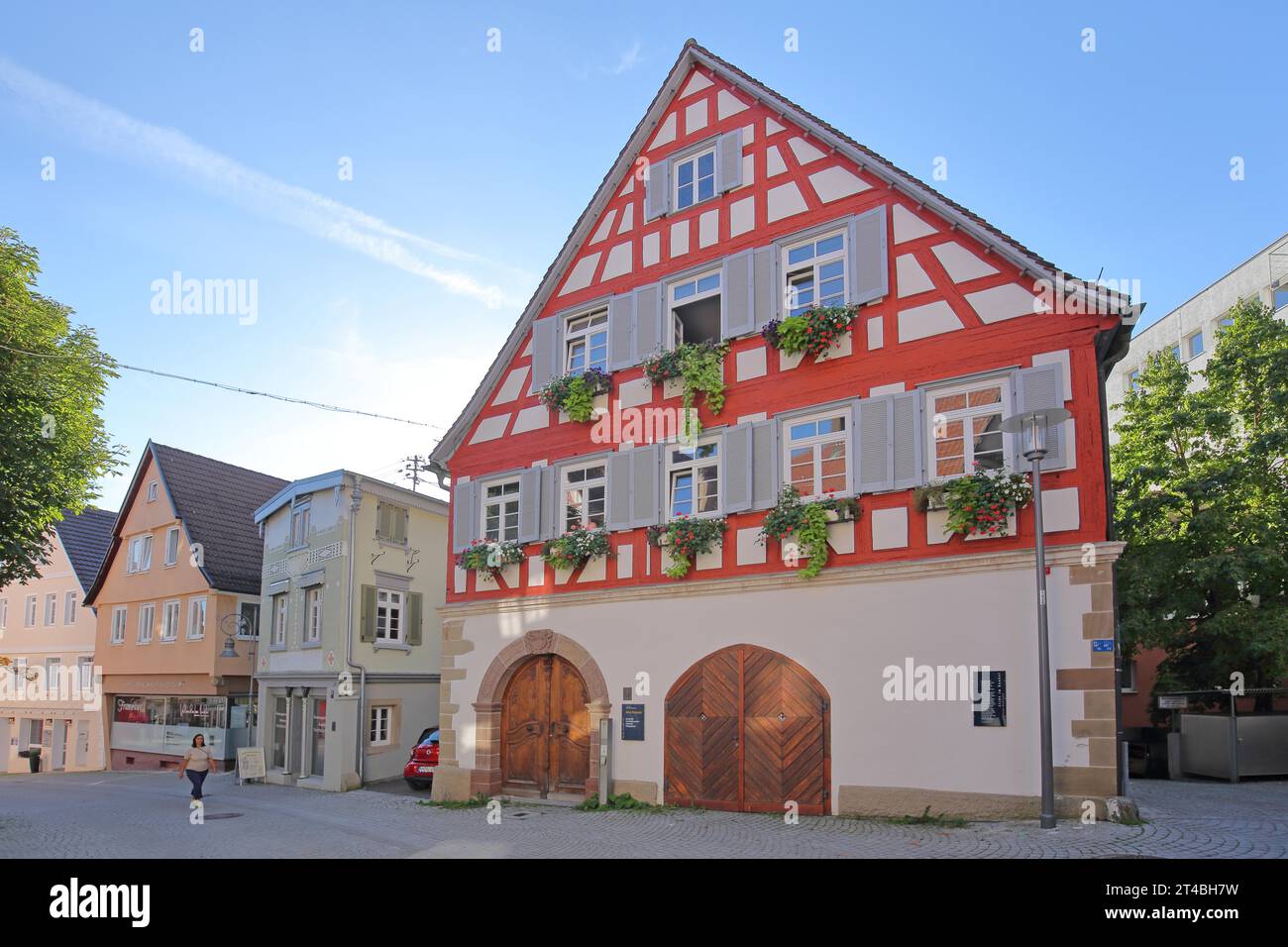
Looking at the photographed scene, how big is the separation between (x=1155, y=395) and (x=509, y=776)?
58.5 feet

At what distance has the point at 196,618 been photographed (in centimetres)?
3100

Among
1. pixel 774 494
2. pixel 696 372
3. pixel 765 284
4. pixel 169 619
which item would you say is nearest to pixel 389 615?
pixel 169 619

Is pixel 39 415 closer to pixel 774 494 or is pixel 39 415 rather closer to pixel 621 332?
pixel 621 332

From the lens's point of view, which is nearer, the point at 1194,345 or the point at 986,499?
the point at 986,499

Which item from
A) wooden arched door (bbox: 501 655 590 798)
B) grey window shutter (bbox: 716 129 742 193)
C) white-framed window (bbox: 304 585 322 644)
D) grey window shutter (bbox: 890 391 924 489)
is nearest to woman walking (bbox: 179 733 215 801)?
wooden arched door (bbox: 501 655 590 798)

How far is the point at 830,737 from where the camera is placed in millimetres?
14023

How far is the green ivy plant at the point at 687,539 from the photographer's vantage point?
15516mm

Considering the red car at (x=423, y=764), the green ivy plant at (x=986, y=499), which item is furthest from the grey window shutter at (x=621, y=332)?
the red car at (x=423, y=764)

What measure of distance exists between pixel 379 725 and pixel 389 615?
2.60m

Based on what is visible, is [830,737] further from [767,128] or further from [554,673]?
[767,128]

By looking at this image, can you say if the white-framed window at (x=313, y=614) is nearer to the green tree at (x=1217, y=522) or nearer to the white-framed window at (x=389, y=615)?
the white-framed window at (x=389, y=615)

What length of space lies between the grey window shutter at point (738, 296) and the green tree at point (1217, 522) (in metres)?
12.0

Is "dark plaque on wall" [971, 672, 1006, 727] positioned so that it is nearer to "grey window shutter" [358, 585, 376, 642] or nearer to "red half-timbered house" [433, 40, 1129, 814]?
"red half-timbered house" [433, 40, 1129, 814]

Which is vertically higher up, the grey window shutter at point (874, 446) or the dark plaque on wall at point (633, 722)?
the grey window shutter at point (874, 446)
